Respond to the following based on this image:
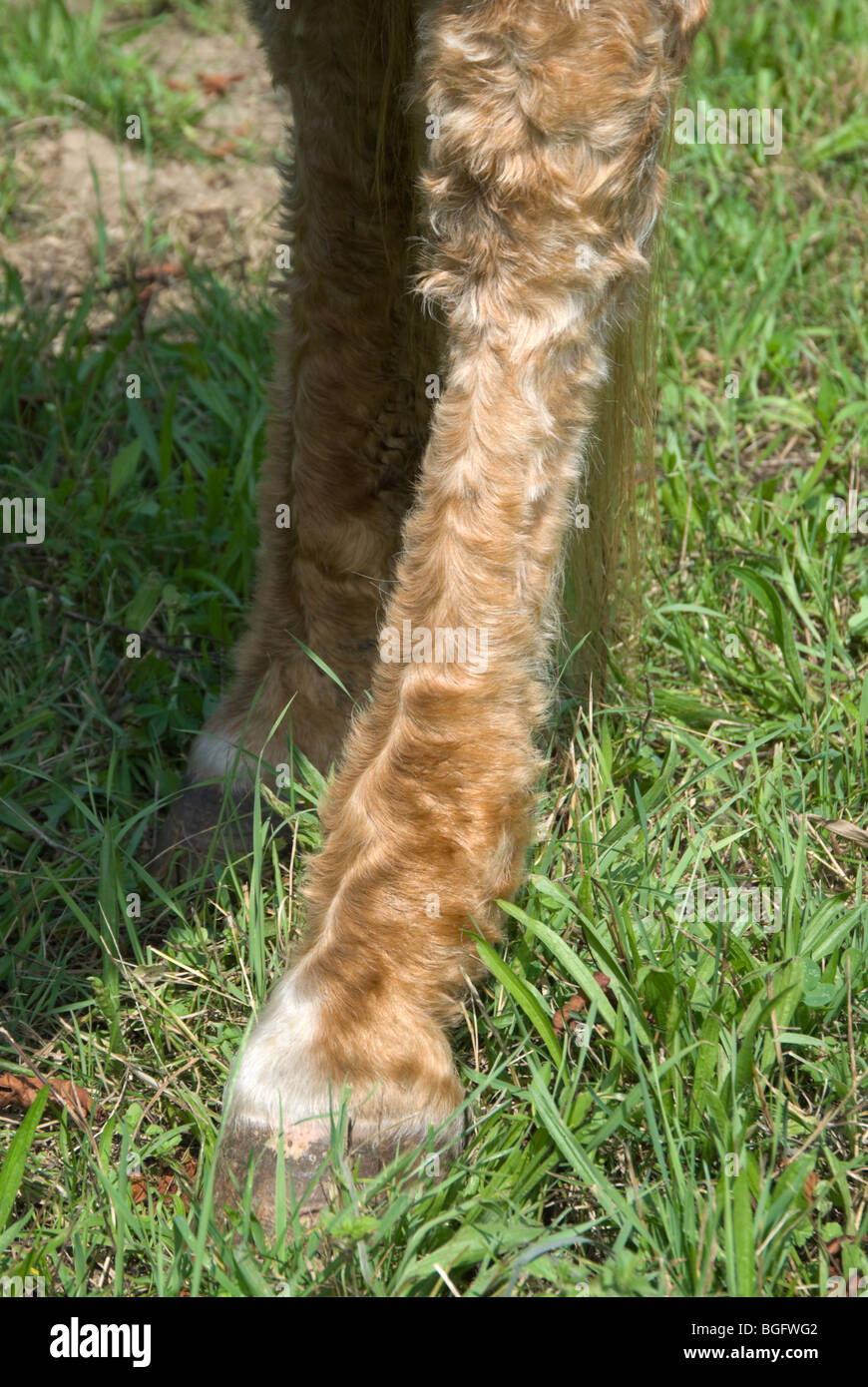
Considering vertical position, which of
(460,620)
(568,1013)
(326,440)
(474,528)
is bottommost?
(568,1013)

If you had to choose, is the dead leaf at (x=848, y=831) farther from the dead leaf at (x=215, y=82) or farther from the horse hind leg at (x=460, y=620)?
the dead leaf at (x=215, y=82)

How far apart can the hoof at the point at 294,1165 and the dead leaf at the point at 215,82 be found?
12.0 ft

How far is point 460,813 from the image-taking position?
1.80 meters

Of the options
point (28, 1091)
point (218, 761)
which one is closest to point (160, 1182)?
point (28, 1091)

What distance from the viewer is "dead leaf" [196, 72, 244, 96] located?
441 centimetres

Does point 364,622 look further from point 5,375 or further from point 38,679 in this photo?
point 5,375

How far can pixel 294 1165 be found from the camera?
1770 millimetres

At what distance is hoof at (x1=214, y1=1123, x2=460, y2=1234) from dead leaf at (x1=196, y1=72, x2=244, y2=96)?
3.64 metres

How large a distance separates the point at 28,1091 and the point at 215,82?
3.51 meters

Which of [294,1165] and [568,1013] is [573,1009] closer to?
[568,1013]

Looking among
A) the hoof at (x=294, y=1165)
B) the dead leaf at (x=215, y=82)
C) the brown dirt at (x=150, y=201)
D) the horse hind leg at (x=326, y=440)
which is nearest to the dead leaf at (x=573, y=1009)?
the hoof at (x=294, y=1165)

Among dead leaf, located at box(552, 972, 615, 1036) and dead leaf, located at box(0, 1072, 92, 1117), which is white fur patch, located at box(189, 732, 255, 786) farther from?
dead leaf, located at box(552, 972, 615, 1036)

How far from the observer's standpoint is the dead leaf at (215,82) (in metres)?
4.41
